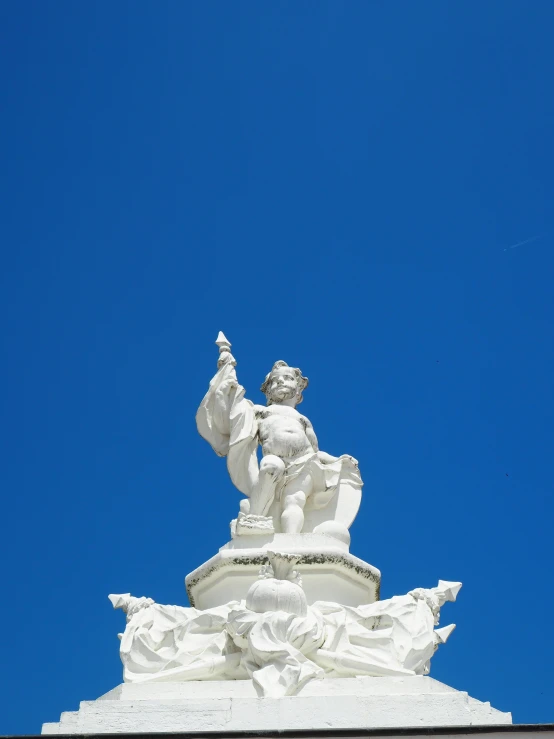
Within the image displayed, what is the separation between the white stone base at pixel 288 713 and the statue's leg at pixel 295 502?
2.79 meters

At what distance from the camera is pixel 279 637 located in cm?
973

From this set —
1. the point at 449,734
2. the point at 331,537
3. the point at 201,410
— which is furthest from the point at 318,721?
the point at 201,410

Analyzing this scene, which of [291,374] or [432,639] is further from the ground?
[291,374]

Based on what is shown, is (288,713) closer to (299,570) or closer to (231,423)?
(299,570)

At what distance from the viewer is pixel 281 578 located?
10.5 m

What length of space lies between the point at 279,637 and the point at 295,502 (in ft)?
9.14

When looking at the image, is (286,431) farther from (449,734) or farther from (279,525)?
(449,734)

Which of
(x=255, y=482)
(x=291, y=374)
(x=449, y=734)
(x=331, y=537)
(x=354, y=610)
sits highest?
(x=291, y=374)

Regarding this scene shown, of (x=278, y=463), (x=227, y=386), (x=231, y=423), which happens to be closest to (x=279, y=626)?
(x=278, y=463)

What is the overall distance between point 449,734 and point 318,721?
4.04 feet

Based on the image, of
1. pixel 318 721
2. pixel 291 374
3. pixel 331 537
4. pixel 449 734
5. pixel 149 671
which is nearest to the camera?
pixel 449 734

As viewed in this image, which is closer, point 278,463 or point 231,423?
point 278,463

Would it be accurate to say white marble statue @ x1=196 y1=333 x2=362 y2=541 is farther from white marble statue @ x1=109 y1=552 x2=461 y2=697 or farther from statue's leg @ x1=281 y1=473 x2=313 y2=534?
white marble statue @ x1=109 y1=552 x2=461 y2=697

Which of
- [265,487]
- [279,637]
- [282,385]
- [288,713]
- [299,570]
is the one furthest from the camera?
[282,385]
